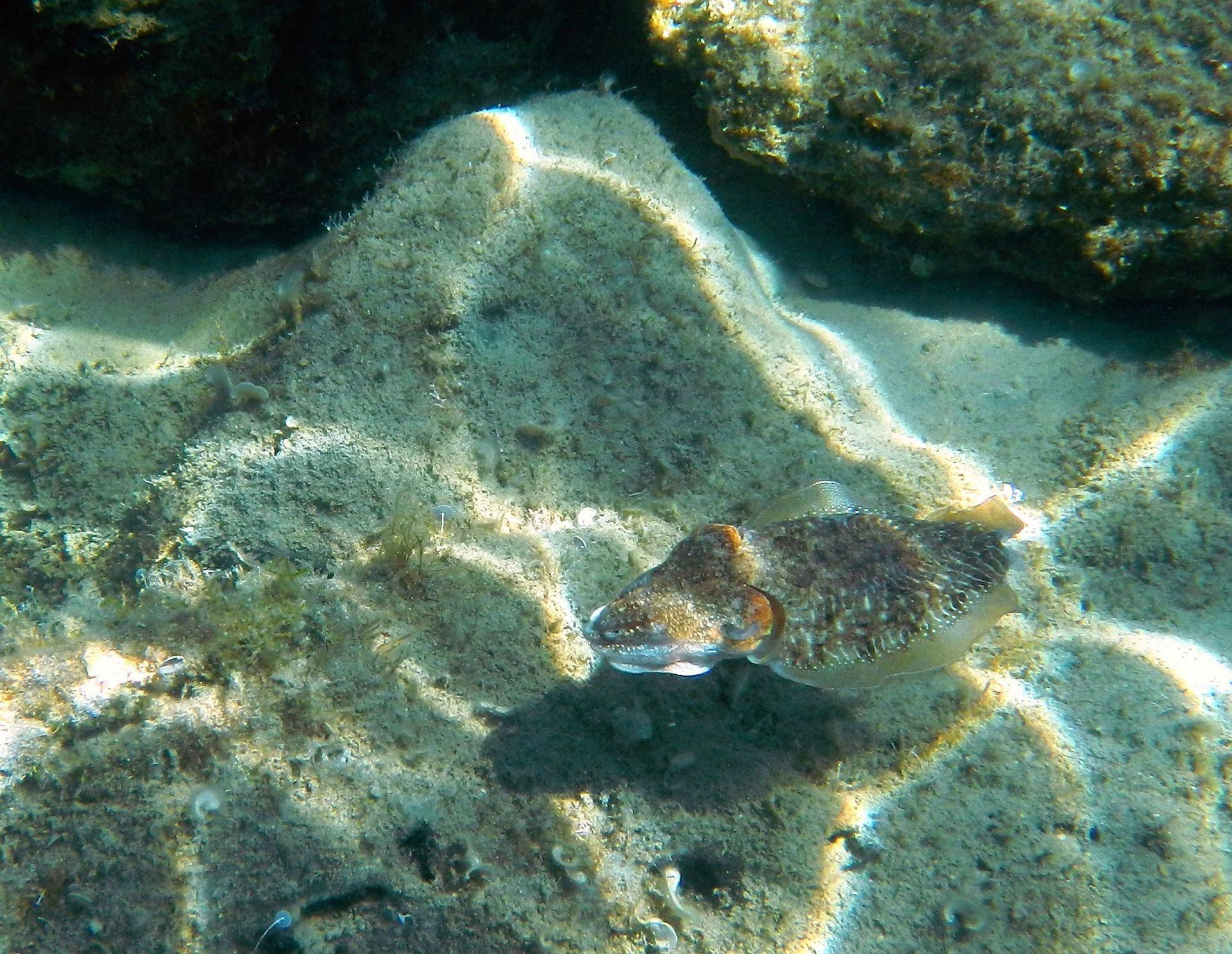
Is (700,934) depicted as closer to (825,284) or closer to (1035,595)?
(1035,595)

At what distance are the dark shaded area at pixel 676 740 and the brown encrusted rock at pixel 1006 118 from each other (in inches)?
120

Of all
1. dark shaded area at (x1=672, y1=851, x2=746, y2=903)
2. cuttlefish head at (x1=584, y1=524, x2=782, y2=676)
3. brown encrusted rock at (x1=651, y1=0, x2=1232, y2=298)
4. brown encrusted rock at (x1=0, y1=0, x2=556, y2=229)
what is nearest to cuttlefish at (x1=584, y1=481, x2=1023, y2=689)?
cuttlefish head at (x1=584, y1=524, x2=782, y2=676)

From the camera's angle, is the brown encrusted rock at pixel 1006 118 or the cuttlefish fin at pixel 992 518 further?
the brown encrusted rock at pixel 1006 118

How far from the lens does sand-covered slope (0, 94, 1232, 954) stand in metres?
2.48

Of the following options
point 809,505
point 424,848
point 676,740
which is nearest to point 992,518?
point 809,505

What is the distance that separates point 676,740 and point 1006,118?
3730 millimetres

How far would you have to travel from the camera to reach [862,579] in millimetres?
2371

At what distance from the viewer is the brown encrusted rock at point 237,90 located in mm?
3051

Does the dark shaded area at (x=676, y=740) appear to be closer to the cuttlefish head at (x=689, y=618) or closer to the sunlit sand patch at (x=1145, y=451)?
the cuttlefish head at (x=689, y=618)

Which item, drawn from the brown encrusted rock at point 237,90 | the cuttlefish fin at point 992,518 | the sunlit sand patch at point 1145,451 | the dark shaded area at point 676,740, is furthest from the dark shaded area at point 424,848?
the brown encrusted rock at point 237,90

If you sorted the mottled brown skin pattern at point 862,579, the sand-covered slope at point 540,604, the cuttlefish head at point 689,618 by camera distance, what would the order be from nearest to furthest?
the cuttlefish head at point 689,618
the mottled brown skin pattern at point 862,579
the sand-covered slope at point 540,604

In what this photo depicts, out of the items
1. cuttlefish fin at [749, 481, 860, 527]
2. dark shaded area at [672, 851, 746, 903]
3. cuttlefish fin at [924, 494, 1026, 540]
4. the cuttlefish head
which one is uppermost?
cuttlefish fin at [924, 494, 1026, 540]

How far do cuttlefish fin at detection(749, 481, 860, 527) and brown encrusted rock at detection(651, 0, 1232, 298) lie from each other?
217cm

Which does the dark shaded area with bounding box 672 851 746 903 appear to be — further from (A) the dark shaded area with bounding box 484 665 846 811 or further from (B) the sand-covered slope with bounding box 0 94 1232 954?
(A) the dark shaded area with bounding box 484 665 846 811
